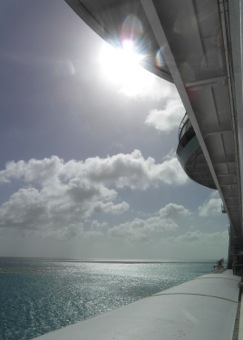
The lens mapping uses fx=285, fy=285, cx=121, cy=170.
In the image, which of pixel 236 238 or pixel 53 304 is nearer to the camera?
pixel 53 304

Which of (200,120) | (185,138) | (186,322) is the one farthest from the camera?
(185,138)

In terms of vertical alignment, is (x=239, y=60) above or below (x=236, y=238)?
above

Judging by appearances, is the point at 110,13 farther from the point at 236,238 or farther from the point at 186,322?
the point at 236,238

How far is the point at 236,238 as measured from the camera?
59.7 meters

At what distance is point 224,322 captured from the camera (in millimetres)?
8695

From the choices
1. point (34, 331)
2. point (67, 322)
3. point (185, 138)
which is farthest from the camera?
point (67, 322)

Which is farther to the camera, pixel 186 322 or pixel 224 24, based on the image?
pixel 186 322

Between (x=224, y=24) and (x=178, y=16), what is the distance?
3.59 ft

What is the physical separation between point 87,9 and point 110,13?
572 mm

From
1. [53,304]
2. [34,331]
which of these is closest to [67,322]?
[34,331]

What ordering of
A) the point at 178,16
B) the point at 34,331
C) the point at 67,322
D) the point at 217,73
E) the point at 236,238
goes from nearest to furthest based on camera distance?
the point at 178,16, the point at 217,73, the point at 34,331, the point at 67,322, the point at 236,238

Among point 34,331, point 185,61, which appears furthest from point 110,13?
point 34,331

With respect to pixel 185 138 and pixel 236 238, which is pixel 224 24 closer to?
pixel 185 138

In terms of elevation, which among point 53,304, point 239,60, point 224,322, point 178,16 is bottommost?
point 53,304
